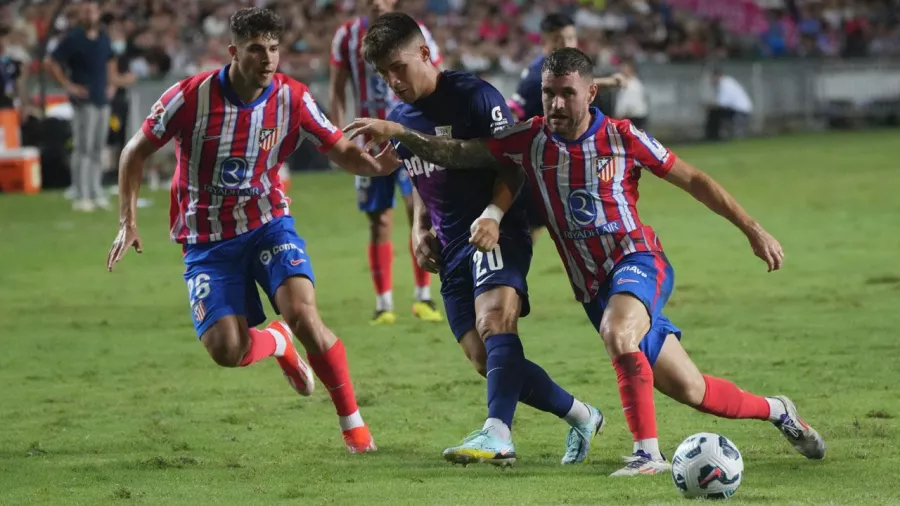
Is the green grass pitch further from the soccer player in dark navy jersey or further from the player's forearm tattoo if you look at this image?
the player's forearm tattoo

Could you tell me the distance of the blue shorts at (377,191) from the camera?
1000 centimetres

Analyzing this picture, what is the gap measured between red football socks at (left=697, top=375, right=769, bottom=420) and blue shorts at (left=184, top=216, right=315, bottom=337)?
1932 millimetres

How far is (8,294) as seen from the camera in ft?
38.7

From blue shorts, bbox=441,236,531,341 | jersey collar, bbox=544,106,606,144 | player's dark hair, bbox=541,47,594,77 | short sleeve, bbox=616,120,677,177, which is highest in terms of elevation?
player's dark hair, bbox=541,47,594,77

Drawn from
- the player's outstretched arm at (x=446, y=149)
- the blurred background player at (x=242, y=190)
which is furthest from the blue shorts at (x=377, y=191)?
the player's outstretched arm at (x=446, y=149)

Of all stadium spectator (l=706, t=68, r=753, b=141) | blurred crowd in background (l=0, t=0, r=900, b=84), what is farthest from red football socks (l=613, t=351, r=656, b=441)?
stadium spectator (l=706, t=68, r=753, b=141)

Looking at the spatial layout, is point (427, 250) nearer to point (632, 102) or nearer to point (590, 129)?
point (590, 129)

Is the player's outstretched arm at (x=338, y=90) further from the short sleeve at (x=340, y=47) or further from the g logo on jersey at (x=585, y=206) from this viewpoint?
the g logo on jersey at (x=585, y=206)

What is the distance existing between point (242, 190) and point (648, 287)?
6.77ft

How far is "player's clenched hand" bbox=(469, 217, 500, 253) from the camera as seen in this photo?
5.68 m

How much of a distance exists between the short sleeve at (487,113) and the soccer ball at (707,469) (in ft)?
5.74

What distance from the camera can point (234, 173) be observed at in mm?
6648

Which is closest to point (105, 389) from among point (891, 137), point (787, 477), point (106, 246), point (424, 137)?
point (424, 137)

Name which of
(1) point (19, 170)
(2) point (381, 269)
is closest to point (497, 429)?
(2) point (381, 269)
